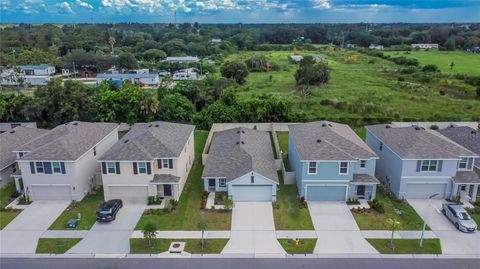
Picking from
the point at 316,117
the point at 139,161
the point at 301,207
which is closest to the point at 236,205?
the point at 301,207

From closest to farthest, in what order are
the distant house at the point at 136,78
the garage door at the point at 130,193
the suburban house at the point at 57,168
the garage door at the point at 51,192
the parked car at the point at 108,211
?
1. the parked car at the point at 108,211
2. the suburban house at the point at 57,168
3. the garage door at the point at 130,193
4. the garage door at the point at 51,192
5. the distant house at the point at 136,78

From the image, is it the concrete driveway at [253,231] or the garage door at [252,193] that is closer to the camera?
the concrete driveway at [253,231]

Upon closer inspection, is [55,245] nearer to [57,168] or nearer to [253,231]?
[57,168]

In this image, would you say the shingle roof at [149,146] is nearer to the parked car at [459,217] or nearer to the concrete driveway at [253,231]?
the concrete driveway at [253,231]

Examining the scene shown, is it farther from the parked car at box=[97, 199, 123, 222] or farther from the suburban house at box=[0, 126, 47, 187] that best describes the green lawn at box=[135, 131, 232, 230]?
the suburban house at box=[0, 126, 47, 187]

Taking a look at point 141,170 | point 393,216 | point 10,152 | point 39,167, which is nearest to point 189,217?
point 141,170
